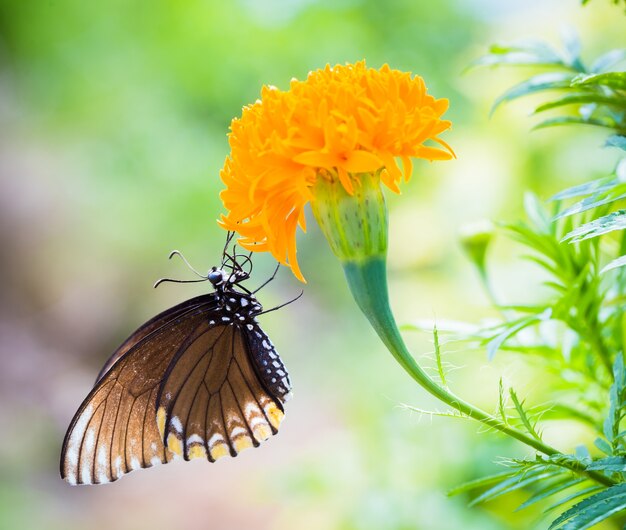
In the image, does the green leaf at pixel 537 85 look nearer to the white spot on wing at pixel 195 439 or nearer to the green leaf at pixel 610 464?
the green leaf at pixel 610 464

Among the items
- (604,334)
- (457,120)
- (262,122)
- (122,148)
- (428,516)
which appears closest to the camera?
(262,122)

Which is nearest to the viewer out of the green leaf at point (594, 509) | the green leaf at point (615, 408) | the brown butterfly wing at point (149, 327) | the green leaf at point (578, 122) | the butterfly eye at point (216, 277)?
the green leaf at point (594, 509)

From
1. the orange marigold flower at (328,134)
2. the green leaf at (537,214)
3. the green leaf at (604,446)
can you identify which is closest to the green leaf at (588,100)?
the orange marigold flower at (328,134)

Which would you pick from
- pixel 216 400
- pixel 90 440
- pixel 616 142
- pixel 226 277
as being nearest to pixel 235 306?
pixel 226 277

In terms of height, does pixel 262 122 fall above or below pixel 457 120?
below

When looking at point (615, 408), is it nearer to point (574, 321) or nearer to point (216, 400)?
point (574, 321)

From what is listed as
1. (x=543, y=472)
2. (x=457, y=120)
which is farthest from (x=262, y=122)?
(x=457, y=120)

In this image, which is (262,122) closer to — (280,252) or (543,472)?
(280,252)
